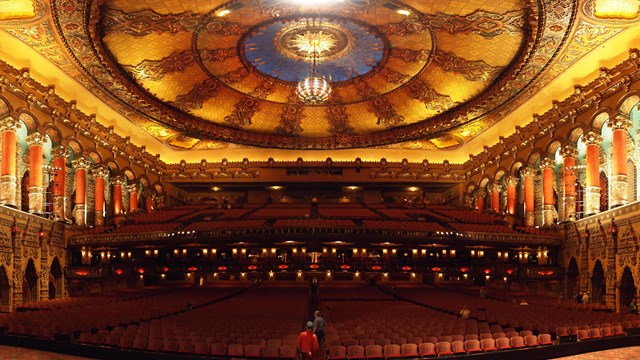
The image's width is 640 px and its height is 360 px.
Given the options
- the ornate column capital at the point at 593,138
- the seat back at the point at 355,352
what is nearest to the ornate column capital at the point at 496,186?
the ornate column capital at the point at 593,138

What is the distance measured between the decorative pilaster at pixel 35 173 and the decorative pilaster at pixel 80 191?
298 centimetres

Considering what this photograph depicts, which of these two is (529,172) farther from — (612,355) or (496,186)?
(612,355)

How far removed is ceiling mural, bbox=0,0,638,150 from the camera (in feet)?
57.1

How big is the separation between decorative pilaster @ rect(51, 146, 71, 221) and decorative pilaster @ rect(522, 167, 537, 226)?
20.3 meters

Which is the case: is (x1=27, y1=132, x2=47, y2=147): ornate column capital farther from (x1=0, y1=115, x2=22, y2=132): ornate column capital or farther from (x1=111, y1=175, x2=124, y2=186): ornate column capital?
(x1=111, y1=175, x2=124, y2=186): ornate column capital

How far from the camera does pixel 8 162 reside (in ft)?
61.5

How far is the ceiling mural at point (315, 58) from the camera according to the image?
17391 millimetres

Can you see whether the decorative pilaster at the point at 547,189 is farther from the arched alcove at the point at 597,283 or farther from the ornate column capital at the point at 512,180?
the arched alcove at the point at 597,283

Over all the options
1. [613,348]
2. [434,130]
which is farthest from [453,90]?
[613,348]

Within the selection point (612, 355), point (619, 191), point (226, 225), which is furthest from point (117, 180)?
point (612, 355)

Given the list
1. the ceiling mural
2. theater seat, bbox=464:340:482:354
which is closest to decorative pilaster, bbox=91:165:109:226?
the ceiling mural

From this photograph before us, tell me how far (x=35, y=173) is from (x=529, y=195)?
20989 mm

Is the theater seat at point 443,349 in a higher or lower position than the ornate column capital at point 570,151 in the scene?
lower

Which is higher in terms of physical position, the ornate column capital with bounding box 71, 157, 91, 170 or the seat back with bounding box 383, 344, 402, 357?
the ornate column capital with bounding box 71, 157, 91, 170
